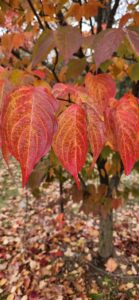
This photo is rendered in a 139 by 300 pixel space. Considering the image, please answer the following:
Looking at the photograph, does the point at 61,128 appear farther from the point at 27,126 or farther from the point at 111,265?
the point at 111,265

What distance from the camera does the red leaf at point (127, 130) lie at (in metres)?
0.51

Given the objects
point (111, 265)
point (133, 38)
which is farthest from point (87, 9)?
point (111, 265)

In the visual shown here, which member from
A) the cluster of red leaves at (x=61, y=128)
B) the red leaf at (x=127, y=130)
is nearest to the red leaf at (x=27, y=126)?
the cluster of red leaves at (x=61, y=128)

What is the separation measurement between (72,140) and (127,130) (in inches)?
4.1

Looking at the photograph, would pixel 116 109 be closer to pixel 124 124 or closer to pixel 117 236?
pixel 124 124

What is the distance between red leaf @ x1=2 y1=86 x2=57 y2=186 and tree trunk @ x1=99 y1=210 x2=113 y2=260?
→ 214 cm

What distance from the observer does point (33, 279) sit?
2.53 metres

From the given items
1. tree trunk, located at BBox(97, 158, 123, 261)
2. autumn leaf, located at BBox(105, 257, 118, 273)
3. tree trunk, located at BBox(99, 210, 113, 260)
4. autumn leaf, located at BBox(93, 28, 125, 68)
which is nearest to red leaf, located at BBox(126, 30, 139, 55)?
autumn leaf, located at BBox(93, 28, 125, 68)

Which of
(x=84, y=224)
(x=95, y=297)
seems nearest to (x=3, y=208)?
(x=84, y=224)

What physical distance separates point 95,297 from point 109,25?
6.32ft

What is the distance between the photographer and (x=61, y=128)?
1.64ft

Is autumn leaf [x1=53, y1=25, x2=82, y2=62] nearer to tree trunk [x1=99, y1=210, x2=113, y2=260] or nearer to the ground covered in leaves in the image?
the ground covered in leaves

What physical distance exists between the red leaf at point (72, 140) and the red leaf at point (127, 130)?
69 mm

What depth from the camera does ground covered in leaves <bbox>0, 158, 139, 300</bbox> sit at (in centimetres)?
240
